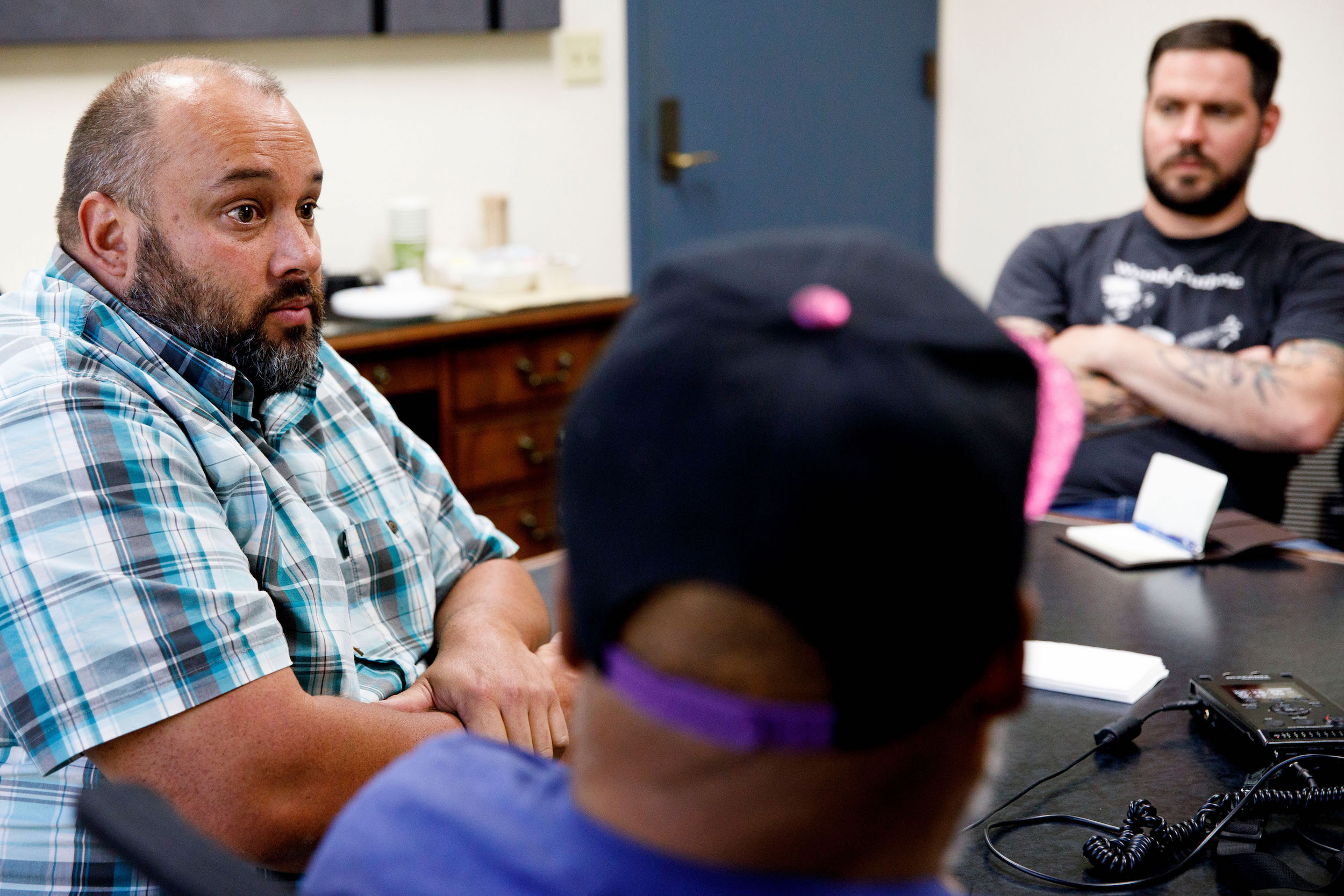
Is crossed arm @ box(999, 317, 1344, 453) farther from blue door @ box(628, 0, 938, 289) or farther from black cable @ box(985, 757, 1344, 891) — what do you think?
blue door @ box(628, 0, 938, 289)

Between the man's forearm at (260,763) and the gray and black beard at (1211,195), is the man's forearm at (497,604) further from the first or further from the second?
the gray and black beard at (1211,195)

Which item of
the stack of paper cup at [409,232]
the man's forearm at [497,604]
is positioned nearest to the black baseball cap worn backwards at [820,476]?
the man's forearm at [497,604]

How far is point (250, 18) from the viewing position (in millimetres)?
3195

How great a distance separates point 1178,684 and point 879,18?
359 centimetres

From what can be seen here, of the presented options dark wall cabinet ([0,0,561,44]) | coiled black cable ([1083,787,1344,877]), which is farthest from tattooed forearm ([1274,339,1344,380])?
dark wall cabinet ([0,0,561,44])

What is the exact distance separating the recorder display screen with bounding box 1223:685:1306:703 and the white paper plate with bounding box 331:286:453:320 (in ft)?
7.38

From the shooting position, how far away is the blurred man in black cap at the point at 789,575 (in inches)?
17.4

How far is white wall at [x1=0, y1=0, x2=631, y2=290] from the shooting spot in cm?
306

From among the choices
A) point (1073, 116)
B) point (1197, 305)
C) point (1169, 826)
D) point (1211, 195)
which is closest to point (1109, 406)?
point (1197, 305)

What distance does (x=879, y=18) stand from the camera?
4527 mm

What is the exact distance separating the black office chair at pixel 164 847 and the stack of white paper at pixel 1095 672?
0.95 m

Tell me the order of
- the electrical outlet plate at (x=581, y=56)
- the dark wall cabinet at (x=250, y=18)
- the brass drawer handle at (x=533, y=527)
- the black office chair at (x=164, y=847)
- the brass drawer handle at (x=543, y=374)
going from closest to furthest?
1. the black office chair at (x=164, y=847)
2. the dark wall cabinet at (x=250, y=18)
3. the brass drawer handle at (x=543, y=374)
4. the brass drawer handle at (x=533, y=527)
5. the electrical outlet plate at (x=581, y=56)

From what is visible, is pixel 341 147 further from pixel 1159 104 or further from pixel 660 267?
pixel 660 267

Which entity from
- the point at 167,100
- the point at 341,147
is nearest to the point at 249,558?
the point at 167,100
